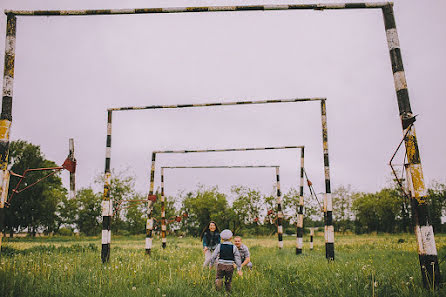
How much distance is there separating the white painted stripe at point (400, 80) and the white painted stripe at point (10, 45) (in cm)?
708

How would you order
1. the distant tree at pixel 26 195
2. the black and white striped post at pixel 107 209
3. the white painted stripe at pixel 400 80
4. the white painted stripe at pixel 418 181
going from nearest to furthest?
the white painted stripe at pixel 418 181 < the white painted stripe at pixel 400 80 < the black and white striped post at pixel 107 209 < the distant tree at pixel 26 195

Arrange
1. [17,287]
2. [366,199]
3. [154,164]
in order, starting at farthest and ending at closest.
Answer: [366,199], [154,164], [17,287]

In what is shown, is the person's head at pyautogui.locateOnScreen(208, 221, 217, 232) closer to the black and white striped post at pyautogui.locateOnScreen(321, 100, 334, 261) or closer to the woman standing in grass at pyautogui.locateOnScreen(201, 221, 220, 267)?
the woman standing in grass at pyautogui.locateOnScreen(201, 221, 220, 267)

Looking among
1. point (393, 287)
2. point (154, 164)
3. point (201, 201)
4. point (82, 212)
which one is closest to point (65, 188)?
point (82, 212)

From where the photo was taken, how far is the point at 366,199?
55.6 meters

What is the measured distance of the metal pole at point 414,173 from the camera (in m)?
4.32

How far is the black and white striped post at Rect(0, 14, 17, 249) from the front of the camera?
5039 mm

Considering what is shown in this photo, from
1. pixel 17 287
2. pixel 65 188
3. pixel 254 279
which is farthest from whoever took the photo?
pixel 65 188

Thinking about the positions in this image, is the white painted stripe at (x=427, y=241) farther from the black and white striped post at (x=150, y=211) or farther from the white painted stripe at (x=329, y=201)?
the black and white striped post at (x=150, y=211)

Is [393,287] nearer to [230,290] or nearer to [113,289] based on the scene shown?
[230,290]

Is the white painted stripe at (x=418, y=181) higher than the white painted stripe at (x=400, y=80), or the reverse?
the white painted stripe at (x=400, y=80)

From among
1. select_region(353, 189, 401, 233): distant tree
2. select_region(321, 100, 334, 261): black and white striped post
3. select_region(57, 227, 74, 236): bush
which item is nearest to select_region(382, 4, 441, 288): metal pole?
select_region(321, 100, 334, 261): black and white striped post

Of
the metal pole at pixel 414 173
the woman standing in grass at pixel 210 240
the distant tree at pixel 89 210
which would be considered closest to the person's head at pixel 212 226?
the woman standing in grass at pixel 210 240

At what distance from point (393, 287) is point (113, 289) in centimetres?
461
